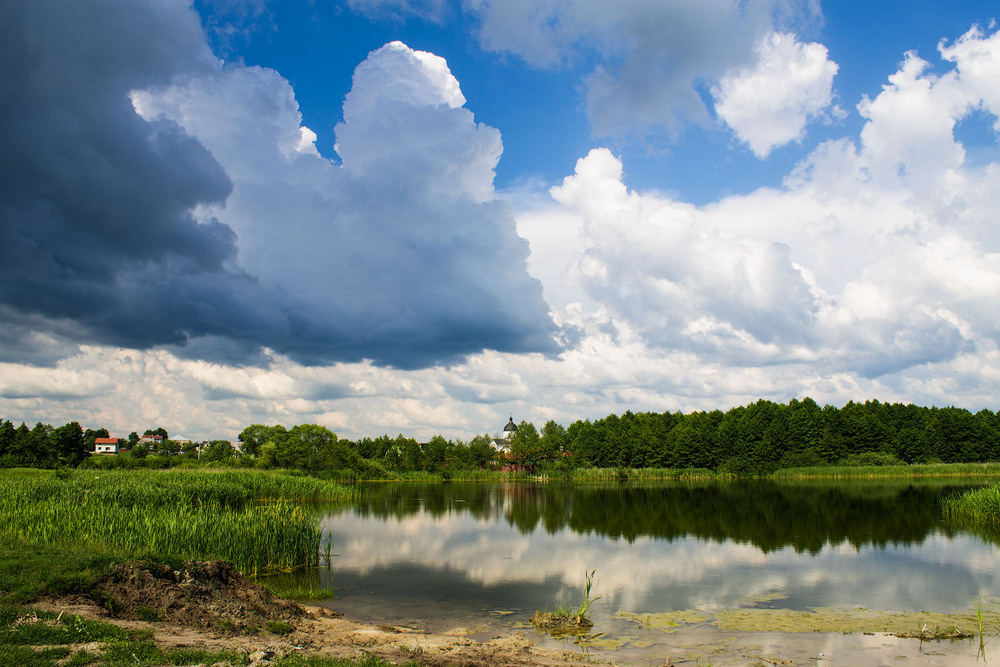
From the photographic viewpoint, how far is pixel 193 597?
12.2 meters

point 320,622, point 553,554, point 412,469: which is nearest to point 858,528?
point 553,554

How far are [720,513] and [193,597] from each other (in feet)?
107

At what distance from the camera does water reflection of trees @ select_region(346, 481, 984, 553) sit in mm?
27828

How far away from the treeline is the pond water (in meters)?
45.6

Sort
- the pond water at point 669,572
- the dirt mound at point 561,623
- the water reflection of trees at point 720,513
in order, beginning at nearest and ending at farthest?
the pond water at point 669,572
the dirt mound at point 561,623
the water reflection of trees at point 720,513

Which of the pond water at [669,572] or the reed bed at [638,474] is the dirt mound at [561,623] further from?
the reed bed at [638,474]

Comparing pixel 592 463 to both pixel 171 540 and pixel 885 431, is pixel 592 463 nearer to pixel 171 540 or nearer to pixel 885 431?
pixel 885 431

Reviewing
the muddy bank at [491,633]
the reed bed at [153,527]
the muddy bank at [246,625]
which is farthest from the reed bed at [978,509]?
the reed bed at [153,527]

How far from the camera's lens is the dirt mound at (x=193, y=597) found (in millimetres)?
11266

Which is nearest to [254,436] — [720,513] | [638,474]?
[638,474]

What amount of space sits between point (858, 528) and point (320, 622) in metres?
27.0

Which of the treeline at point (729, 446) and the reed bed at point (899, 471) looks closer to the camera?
the reed bed at point (899, 471)

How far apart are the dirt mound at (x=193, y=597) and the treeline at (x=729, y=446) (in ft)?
204

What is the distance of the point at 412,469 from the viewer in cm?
8644
